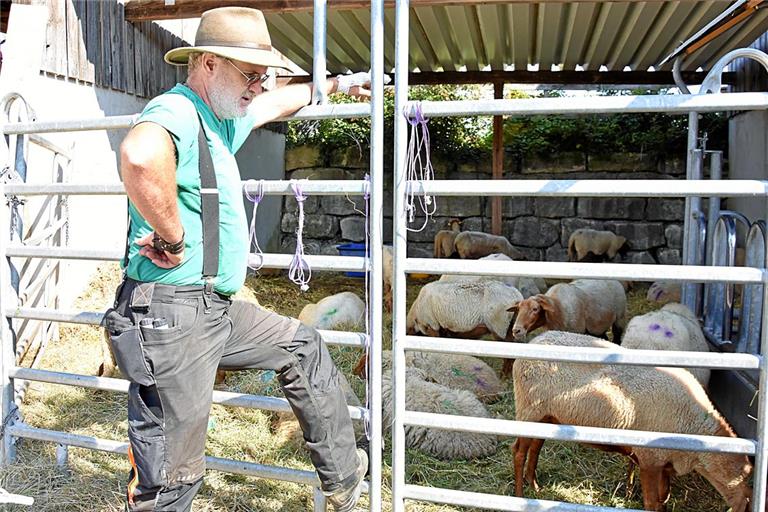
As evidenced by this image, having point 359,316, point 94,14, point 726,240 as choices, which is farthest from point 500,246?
point 94,14

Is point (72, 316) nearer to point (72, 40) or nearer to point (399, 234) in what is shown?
point (399, 234)

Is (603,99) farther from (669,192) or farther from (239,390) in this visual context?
(239,390)

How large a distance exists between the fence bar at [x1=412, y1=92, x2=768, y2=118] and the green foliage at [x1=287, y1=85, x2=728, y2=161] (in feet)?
31.8

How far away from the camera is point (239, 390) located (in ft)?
18.3

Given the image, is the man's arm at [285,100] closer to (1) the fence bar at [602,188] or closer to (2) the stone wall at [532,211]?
(1) the fence bar at [602,188]

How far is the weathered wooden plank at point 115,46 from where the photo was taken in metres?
7.12

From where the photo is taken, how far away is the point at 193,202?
2.41 metres

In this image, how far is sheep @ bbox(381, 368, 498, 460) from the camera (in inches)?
185

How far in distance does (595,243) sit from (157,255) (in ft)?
34.7

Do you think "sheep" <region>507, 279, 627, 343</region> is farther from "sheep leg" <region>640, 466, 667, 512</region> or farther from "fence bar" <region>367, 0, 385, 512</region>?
"fence bar" <region>367, 0, 385, 512</region>

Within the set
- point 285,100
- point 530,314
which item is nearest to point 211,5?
point 530,314

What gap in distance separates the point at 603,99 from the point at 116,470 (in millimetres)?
3093

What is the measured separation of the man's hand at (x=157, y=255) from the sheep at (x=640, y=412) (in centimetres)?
216

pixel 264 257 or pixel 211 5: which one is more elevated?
pixel 211 5
